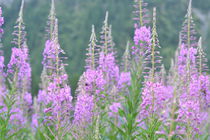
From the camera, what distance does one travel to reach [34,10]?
378ft

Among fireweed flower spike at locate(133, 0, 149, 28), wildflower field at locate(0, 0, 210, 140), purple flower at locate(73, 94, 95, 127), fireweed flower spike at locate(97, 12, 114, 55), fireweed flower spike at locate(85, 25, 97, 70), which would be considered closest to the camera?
wildflower field at locate(0, 0, 210, 140)

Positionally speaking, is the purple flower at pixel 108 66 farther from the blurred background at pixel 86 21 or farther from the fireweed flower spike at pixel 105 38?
the blurred background at pixel 86 21

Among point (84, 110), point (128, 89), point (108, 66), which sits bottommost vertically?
point (84, 110)

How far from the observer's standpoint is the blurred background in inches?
3625

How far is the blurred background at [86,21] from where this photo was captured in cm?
9206

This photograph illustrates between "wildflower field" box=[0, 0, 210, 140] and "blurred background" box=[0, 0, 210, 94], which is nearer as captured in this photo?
"wildflower field" box=[0, 0, 210, 140]

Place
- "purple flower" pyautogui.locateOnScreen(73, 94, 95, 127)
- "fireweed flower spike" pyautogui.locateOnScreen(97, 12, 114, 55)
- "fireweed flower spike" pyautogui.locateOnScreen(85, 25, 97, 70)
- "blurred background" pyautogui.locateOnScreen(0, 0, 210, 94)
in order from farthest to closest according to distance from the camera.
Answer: "blurred background" pyautogui.locateOnScreen(0, 0, 210, 94) → "fireweed flower spike" pyautogui.locateOnScreen(97, 12, 114, 55) → "fireweed flower spike" pyautogui.locateOnScreen(85, 25, 97, 70) → "purple flower" pyautogui.locateOnScreen(73, 94, 95, 127)

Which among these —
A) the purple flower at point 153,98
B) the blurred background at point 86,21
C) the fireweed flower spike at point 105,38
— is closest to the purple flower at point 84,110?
the purple flower at point 153,98

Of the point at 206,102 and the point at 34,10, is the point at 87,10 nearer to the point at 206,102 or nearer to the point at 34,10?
the point at 34,10

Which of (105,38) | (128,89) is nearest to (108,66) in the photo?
(105,38)

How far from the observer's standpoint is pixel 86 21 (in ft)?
355

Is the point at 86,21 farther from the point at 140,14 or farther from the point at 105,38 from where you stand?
the point at 140,14

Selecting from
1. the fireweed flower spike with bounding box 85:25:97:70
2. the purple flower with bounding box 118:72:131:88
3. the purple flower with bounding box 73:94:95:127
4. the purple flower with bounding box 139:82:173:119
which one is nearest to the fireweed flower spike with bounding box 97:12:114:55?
the fireweed flower spike with bounding box 85:25:97:70

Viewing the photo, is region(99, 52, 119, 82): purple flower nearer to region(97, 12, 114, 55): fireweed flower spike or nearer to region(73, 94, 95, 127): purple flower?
region(97, 12, 114, 55): fireweed flower spike
